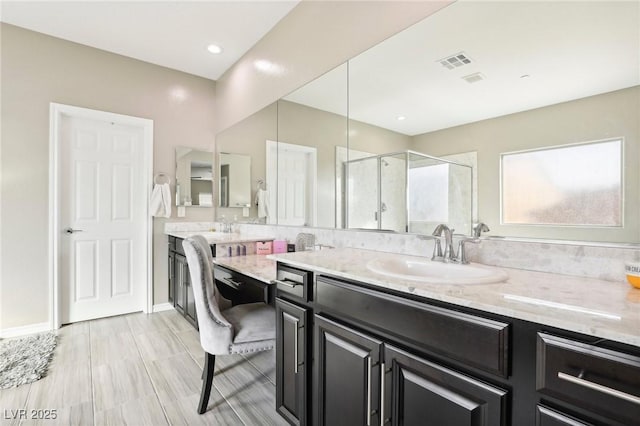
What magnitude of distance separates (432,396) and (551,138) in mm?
1044

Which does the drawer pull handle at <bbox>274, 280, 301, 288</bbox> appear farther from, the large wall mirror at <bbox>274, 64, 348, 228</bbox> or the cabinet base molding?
the cabinet base molding

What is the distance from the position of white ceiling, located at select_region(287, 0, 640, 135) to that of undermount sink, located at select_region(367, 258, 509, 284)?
2.24 ft

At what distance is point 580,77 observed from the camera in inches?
43.1

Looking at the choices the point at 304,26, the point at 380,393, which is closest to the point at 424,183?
the point at 380,393

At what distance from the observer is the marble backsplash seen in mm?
1048

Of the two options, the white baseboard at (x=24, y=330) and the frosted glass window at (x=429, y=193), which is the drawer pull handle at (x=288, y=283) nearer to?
the frosted glass window at (x=429, y=193)

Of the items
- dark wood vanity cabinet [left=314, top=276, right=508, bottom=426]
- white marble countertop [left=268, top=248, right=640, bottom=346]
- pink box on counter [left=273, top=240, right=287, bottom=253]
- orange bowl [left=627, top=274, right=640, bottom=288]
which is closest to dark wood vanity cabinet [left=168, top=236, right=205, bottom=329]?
pink box on counter [left=273, top=240, right=287, bottom=253]

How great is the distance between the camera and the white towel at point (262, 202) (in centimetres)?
286

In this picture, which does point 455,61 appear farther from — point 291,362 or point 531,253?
point 291,362

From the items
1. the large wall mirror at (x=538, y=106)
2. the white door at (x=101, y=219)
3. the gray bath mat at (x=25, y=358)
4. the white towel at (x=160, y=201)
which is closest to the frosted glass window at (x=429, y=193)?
the large wall mirror at (x=538, y=106)

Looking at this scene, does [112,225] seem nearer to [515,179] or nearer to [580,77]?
[515,179]

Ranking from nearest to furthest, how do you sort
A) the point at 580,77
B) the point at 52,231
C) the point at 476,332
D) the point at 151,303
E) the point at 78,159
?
the point at 476,332, the point at 580,77, the point at 52,231, the point at 78,159, the point at 151,303

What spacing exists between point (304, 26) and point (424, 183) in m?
1.68

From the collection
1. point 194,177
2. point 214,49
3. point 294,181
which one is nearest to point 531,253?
point 294,181
